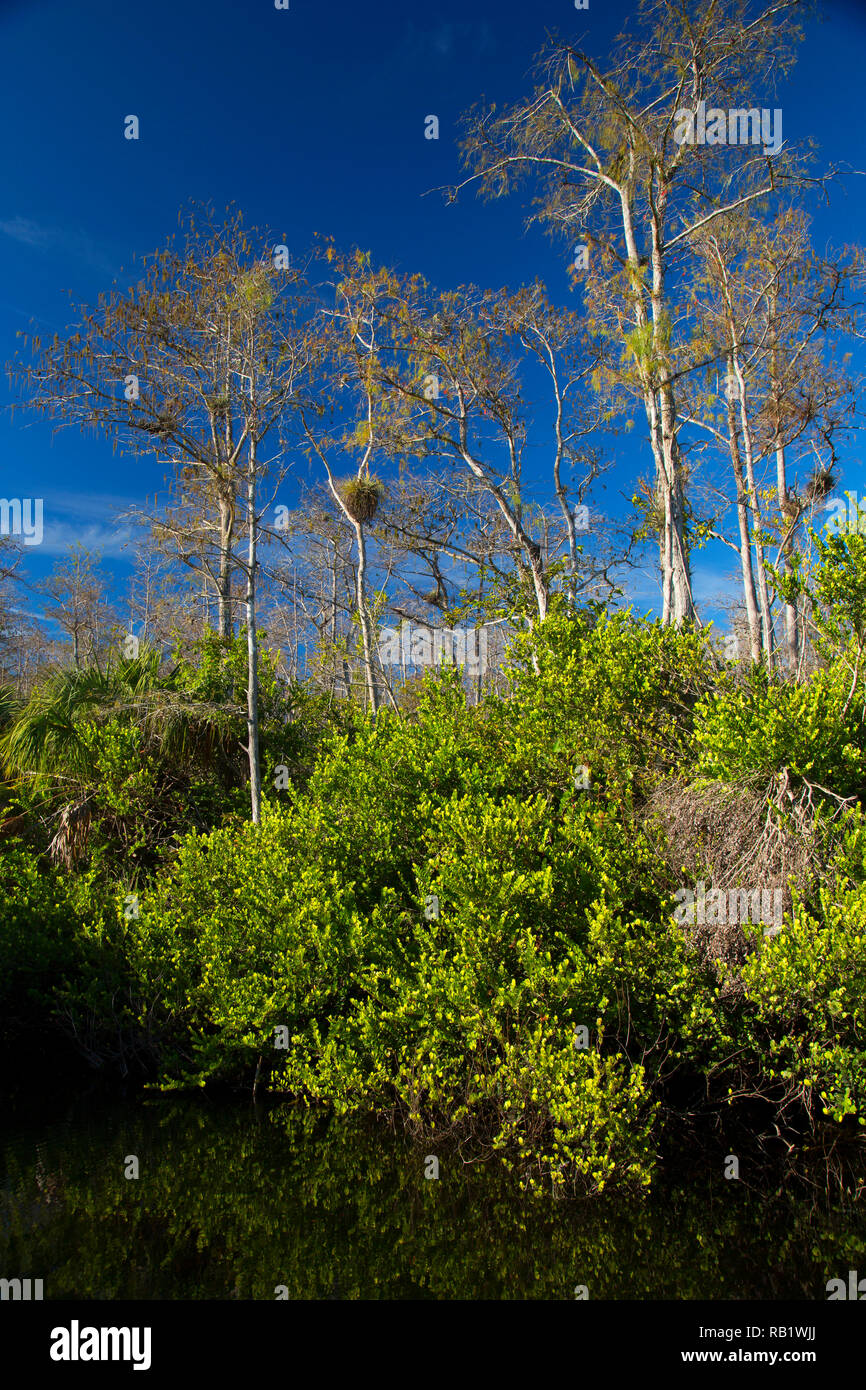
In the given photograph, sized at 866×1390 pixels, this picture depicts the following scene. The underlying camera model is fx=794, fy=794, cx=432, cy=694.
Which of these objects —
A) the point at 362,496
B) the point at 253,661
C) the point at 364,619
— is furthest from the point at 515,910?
the point at 362,496

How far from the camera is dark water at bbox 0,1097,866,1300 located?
470 centimetres

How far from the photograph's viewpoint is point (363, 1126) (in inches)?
287

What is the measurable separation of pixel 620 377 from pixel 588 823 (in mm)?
6247

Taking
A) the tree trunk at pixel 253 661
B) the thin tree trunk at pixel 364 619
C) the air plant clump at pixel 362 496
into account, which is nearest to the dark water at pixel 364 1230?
the tree trunk at pixel 253 661

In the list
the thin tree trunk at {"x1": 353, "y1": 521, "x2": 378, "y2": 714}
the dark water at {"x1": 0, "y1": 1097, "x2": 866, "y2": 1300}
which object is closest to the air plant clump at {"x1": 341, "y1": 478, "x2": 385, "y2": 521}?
the thin tree trunk at {"x1": 353, "y1": 521, "x2": 378, "y2": 714}

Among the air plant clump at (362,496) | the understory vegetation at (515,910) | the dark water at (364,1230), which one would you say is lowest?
the dark water at (364,1230)

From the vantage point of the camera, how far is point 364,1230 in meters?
5.41

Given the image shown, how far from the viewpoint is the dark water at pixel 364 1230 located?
15.4ft

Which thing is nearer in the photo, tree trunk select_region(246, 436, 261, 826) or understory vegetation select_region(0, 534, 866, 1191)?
understory vegetation select_region(0, 534, 866, 1191)

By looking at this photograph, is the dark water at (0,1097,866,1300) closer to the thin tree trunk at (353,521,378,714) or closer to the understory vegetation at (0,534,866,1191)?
the understory vegetation at (0,534,866,1191)

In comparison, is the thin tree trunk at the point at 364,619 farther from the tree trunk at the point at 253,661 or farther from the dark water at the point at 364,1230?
the dark water at the point at 364,1230

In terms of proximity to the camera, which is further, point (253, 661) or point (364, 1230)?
point (253, 661)

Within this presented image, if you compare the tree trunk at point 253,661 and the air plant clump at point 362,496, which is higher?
the air plant clump at point 362,496

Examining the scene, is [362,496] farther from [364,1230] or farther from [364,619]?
[364,1230]
